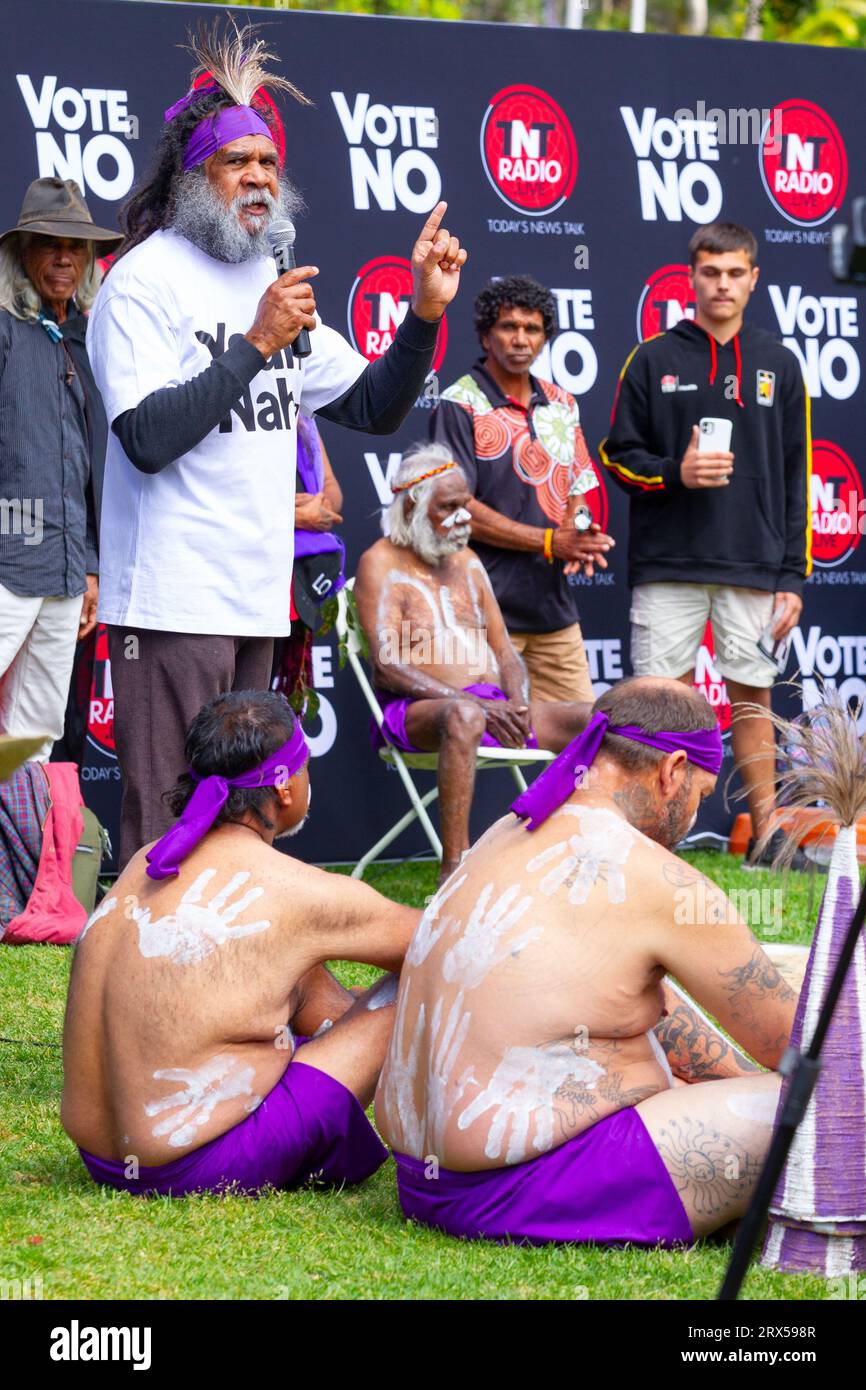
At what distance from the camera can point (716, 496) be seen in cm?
735

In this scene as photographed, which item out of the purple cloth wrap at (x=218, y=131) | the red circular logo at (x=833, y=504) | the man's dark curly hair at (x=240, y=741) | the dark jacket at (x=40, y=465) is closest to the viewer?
the man's dark curly hair at (x=240, y=741)

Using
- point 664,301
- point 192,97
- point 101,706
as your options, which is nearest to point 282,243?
point 192,97

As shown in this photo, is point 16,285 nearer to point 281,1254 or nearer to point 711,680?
point 711,680

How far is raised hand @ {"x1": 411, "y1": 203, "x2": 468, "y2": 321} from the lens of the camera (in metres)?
4.38

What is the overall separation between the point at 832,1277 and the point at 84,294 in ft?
15.0

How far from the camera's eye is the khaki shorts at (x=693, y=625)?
7383 mm

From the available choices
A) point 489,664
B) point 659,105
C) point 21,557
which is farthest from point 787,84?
point 21,557

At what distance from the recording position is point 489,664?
23.1 feet

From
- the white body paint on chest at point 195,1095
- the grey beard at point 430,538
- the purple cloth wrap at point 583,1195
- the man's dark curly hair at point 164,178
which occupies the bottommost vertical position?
the purple cloth wrap at point 583,1195

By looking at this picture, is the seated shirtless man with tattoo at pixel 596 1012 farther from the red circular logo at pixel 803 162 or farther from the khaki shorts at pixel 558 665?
the red circular logo at pixel 803 162

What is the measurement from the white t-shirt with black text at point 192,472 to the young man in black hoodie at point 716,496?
2.97 meters

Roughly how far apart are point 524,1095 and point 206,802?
0.85 m

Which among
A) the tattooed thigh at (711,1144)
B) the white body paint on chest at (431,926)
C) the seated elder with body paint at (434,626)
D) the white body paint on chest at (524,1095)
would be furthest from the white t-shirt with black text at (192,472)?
the seated elder with body paint at (434,626)
